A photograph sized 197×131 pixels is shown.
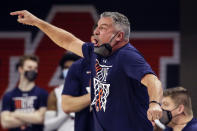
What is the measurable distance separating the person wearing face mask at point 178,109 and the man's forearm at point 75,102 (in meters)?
0.78

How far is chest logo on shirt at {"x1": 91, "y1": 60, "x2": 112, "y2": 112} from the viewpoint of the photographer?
3479 millimetres

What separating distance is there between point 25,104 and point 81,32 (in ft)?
7.18

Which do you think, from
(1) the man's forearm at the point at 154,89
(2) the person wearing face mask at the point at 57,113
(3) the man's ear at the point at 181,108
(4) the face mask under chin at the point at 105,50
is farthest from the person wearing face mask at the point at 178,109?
(1) the man's forearm at the point at 154,89

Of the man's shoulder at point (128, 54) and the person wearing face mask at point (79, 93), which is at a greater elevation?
the man's shoulder at point (128, 54)

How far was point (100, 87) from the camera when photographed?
354cm

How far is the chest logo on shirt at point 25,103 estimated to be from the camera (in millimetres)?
6418

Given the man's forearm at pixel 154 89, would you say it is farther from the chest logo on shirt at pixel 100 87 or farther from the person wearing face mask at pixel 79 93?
the person wearing face mask at pixel 79 93

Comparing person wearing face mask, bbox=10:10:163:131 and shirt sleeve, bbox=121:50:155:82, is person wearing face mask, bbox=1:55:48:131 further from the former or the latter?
shirt sleeve, bbox=121:50:155:82

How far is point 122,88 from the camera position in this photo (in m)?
3.39

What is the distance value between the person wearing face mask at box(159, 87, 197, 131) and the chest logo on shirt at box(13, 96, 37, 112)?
2279mm

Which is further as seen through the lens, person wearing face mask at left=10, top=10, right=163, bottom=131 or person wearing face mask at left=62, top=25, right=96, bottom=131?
person wearing face mask at left=62, top=25, right=96, bottom=131

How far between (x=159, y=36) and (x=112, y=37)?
4.67m

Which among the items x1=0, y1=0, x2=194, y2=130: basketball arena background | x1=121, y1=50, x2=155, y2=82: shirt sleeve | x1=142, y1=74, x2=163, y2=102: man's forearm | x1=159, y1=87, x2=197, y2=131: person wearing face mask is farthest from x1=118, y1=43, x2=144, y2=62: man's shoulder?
x1=0, y1=0, x2=194, y2=130: basketball arena background

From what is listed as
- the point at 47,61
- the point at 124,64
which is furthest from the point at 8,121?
the point at 124,64
